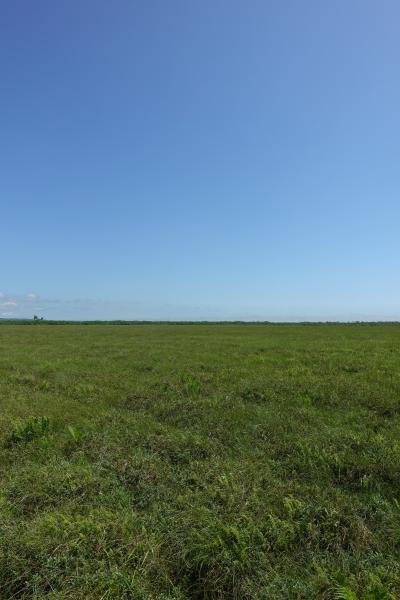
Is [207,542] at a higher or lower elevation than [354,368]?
lower

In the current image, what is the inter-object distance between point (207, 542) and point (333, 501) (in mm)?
2451

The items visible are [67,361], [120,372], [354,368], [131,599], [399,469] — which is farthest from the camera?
[67,361]

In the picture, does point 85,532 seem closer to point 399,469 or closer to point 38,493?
point 38,493

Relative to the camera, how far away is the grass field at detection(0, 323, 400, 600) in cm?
484

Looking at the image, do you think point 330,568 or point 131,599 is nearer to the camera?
point 131,599

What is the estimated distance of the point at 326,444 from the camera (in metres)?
8.57

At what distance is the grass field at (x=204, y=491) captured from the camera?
15.9 ft

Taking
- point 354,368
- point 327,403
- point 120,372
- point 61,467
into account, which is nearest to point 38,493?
point 61,467

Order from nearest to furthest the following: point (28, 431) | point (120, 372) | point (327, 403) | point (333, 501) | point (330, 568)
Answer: point (330, 568) < point (333, 501) < point (28, 431) < point (327, 403) < point (120, 372)

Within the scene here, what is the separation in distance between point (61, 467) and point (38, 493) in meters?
1.02

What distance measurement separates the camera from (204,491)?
6.86 metres

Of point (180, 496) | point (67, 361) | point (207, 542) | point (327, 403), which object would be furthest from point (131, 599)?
point (67, 361)

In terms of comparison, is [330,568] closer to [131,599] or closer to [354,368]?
[131,599]

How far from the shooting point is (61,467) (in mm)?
7719
